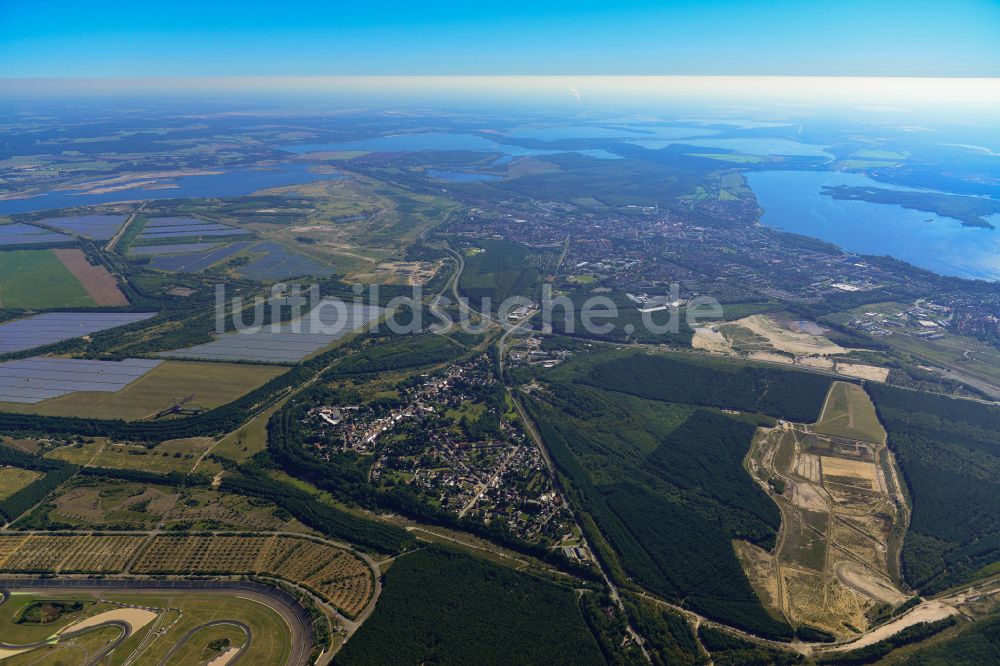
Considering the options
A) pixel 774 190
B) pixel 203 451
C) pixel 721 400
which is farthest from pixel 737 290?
pixel 774 190

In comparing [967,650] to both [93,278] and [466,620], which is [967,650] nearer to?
[466,620]

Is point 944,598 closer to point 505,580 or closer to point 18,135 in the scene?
point 505,580

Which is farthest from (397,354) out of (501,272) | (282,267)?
(282,267)

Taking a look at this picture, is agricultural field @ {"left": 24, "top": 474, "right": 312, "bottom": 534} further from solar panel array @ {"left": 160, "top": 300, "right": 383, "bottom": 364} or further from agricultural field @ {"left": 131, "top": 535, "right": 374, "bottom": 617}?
solar panel array @ {"left": 160, "top": 300, "right": 383, "bottom": 364}

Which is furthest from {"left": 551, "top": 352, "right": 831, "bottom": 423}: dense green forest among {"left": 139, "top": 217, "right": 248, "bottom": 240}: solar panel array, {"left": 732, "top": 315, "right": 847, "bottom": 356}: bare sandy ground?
{"left": 139, "top": 217, "right": 248, "bottom": 240}: solar panel array

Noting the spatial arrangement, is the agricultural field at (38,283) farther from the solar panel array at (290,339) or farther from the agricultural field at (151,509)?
the agricultural field at (151,509)

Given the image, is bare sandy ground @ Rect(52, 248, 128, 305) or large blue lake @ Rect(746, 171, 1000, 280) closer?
bare sandy ground @ Rect(52, 248, 128, 305)

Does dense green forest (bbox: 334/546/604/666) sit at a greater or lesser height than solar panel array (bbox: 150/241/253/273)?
lesser
